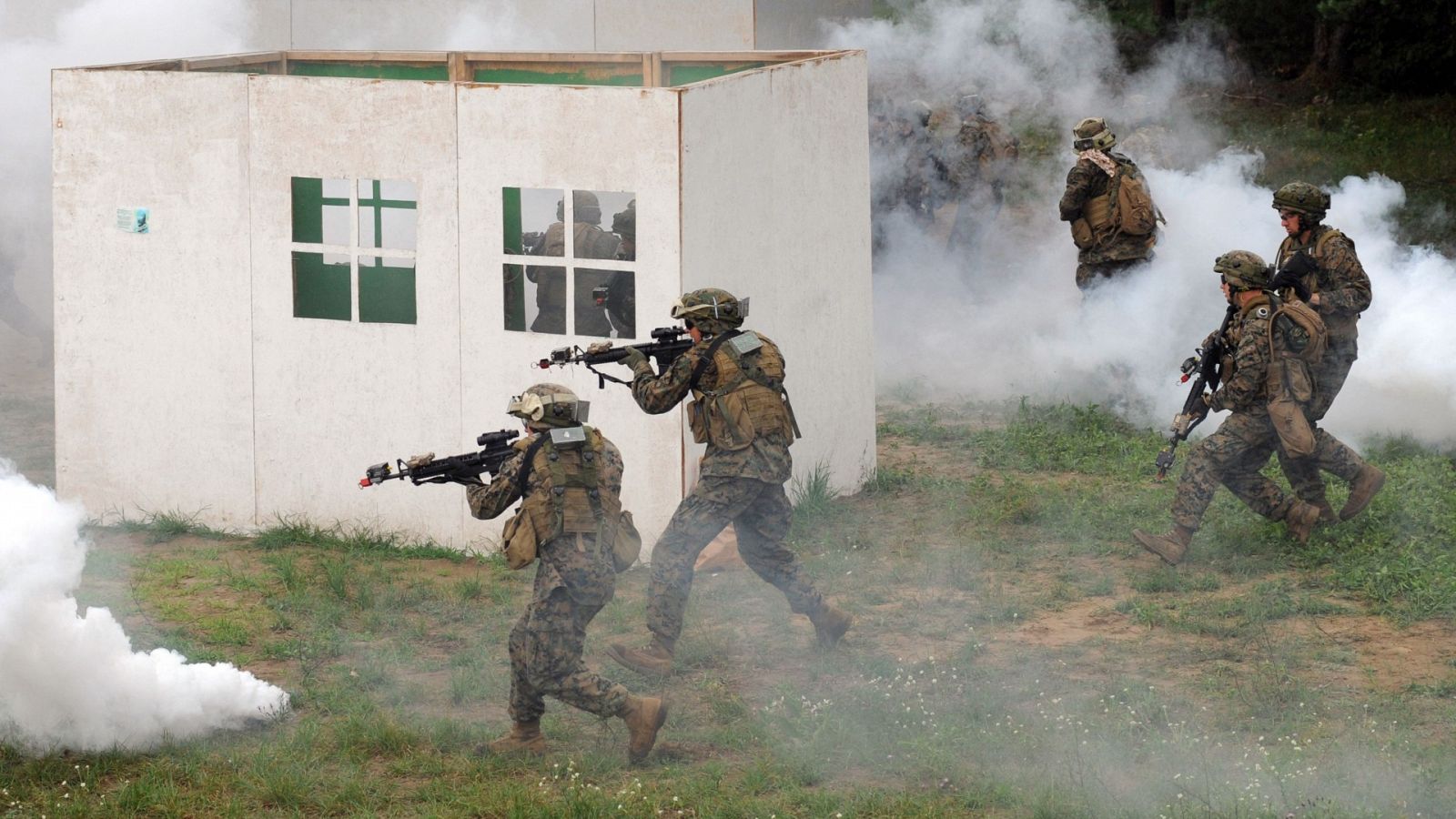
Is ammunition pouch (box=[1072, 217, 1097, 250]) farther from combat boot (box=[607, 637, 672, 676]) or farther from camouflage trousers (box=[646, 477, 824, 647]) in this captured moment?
combat boot (box=[607, 637, 672, 676])

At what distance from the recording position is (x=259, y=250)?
10148 mm

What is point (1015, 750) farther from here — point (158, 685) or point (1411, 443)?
point (1411, 443)

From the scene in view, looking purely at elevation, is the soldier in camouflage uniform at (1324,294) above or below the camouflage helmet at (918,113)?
below

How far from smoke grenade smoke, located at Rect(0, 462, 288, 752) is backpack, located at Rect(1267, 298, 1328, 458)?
5.16m

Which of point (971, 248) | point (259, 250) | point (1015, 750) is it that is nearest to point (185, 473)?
point (259, 250)

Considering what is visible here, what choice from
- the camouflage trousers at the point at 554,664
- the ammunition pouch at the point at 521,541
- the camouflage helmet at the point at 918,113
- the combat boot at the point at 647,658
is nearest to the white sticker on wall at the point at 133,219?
the combat boot at the point at 647,658

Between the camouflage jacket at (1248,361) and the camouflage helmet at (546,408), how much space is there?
3.71m

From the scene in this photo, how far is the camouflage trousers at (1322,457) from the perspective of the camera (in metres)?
9.18

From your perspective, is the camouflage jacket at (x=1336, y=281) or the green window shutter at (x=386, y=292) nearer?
the camouflage jacket at (x=1336, y=281)

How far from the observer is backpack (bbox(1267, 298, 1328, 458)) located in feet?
28.9

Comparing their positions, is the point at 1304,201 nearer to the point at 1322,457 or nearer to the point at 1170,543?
the point at 1322,457

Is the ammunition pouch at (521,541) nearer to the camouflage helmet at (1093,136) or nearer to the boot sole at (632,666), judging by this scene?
the boot sole at (632,666)

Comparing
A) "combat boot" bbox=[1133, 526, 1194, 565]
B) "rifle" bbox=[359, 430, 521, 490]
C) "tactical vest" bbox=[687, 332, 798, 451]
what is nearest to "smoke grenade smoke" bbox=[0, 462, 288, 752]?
"rifle" bbox=[359, 430, 521, 490]

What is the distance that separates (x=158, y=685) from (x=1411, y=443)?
7.80 m
